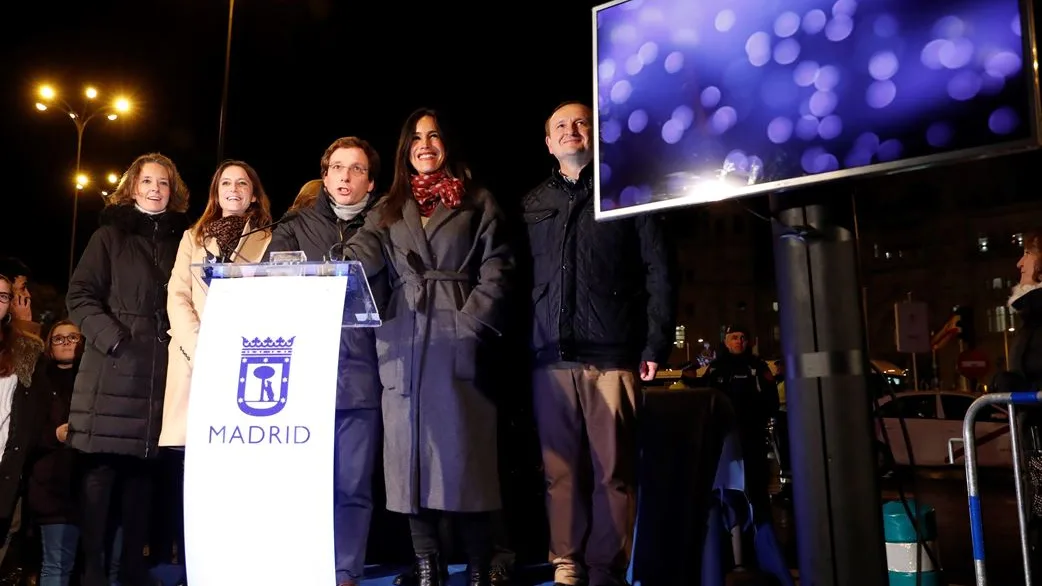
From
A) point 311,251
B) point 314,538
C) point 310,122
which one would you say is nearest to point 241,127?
point 310,122

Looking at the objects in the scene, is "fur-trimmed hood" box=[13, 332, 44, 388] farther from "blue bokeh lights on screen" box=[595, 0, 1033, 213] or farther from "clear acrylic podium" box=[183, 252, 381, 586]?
"blue bokeh lights on screen" box=[595, 0, 1033, 213]

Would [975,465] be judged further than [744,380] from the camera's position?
No

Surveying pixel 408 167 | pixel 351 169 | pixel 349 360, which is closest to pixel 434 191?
pixel 408 167

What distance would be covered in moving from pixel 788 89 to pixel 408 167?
2415mm

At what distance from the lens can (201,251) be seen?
446cm

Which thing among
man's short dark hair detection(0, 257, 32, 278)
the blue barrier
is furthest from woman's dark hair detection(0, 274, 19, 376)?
the blue barrier

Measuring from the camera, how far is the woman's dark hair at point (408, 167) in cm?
414

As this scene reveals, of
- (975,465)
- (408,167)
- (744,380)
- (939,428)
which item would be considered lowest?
(939,428)

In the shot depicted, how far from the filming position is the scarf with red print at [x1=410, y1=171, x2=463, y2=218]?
413 centimetres

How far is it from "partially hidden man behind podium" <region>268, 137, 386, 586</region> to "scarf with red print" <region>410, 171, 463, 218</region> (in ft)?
1.25

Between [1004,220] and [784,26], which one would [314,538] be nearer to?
[784,26]

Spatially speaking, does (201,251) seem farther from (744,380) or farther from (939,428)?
(939,428)

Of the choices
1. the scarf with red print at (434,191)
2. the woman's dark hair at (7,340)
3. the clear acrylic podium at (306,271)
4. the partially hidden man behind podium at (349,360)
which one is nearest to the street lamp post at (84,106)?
the woman's dark hair at (7,340)

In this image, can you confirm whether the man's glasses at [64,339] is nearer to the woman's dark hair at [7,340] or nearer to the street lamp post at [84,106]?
the woman's dark hair at [7,340]
